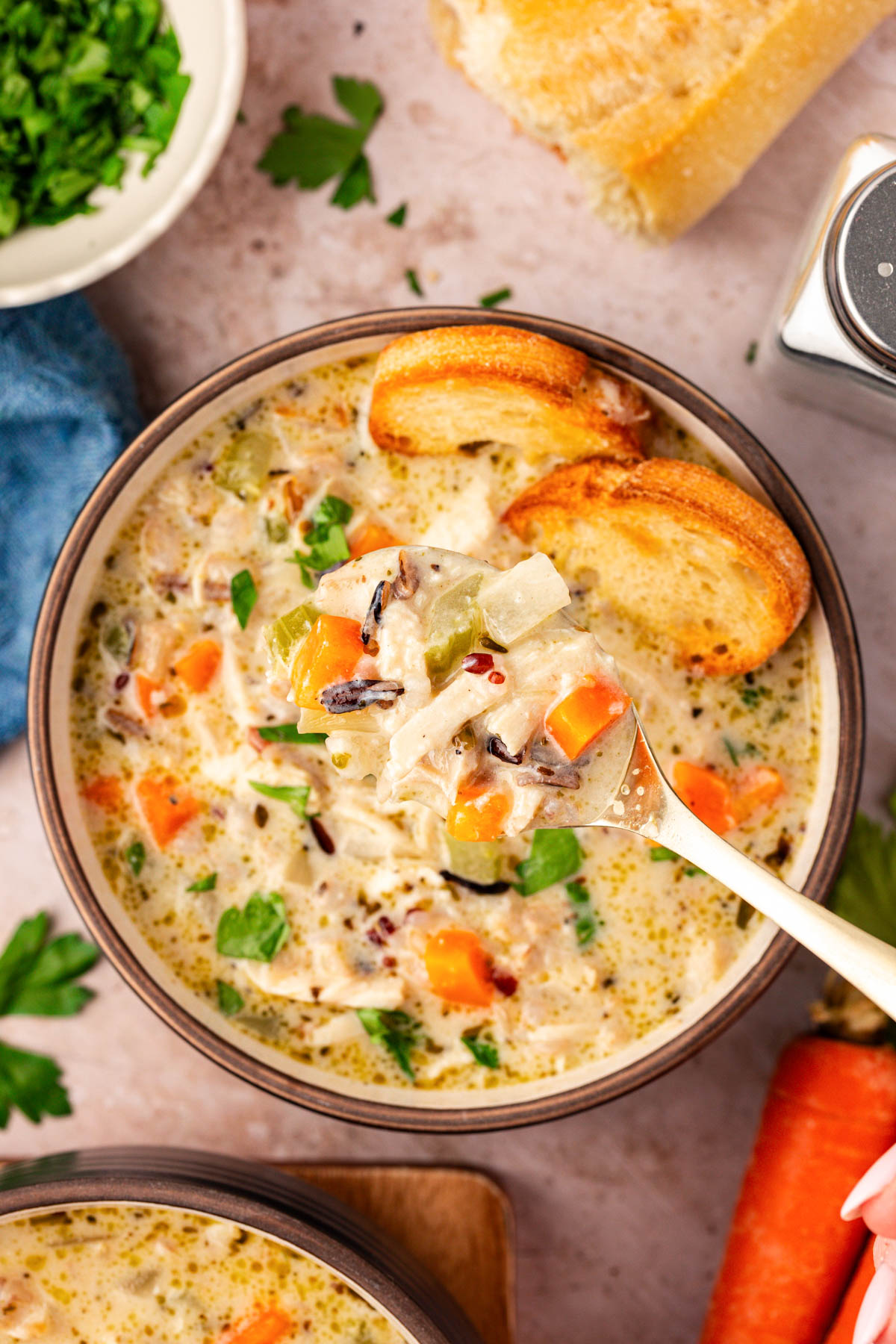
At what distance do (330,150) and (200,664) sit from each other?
1530mm

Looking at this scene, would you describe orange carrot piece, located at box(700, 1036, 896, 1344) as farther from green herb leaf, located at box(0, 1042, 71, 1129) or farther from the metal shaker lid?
green herb leaf, located at box(0, 1042, 71, 1129)

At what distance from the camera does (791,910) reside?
2.00m

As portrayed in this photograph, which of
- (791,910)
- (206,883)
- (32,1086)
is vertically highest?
(791,910)

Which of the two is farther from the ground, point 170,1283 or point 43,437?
point 43,437


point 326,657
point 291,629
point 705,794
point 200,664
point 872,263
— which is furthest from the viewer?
point 200,664

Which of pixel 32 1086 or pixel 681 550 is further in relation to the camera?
pixel 32 1086

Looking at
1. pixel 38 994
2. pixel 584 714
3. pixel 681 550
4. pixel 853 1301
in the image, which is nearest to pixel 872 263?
pixel 681 550

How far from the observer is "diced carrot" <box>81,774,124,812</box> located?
2.82 metres

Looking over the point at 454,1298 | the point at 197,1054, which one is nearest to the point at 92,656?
the point at 197,1054

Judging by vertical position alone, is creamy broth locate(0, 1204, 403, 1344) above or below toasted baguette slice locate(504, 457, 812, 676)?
below

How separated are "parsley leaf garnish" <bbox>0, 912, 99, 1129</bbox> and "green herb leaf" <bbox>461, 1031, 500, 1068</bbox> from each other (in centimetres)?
117

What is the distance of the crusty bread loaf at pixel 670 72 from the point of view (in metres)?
2.73

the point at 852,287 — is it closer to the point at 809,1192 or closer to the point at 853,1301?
the point at 809,1192

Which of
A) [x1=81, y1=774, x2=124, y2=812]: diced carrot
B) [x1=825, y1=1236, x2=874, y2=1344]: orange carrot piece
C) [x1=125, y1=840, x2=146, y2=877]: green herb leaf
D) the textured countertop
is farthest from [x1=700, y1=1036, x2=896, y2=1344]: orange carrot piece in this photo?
[x1=81, y1=774, x2=124, y2=812]: diced carrot
